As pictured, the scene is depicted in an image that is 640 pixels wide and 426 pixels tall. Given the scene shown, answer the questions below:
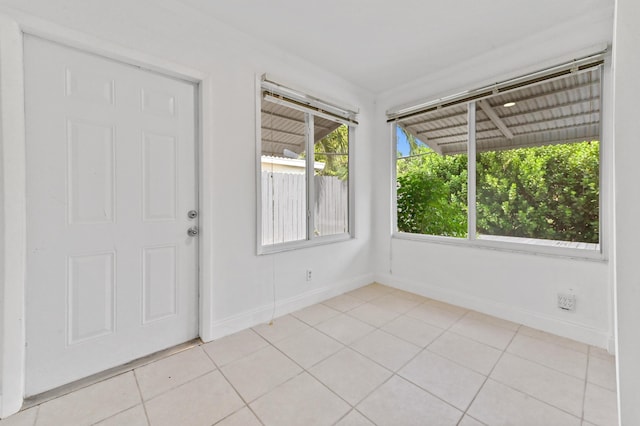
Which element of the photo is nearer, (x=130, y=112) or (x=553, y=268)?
(x=130, y=112)

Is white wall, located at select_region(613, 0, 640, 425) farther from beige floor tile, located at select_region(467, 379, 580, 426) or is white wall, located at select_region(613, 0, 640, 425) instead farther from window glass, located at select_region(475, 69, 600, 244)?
window glass, located at select_region(475, 69, 600, 244)

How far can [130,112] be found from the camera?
5.98ft

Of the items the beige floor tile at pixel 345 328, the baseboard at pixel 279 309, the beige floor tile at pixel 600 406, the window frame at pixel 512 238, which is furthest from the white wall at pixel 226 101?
the beige floor tile at pixel 600 406

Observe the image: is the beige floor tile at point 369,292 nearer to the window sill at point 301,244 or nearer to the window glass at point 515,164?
the window sill at point 301,244

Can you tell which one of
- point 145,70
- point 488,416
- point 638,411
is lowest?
point 488,416

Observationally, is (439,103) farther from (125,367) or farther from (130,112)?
(125,367)

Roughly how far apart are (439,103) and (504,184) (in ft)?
3.56

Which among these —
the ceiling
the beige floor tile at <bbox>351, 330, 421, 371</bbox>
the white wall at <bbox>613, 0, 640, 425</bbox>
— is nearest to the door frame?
the ceiling

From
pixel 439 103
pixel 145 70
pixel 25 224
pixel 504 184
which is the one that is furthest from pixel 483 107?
pixel 25 224

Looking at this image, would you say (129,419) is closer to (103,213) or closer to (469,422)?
(103,213)

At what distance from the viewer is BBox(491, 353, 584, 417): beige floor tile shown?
1503 millimetres

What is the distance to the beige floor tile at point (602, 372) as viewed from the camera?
165 cm

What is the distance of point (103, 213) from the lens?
1.74m

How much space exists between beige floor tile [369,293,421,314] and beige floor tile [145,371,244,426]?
1727 millimetres
